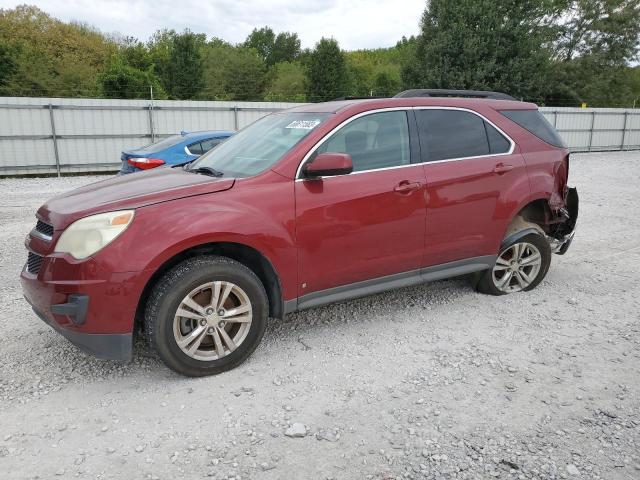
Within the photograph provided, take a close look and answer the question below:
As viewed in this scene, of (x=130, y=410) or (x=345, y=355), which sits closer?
(x=130, y=410)

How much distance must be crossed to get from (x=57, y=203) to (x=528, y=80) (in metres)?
35.8

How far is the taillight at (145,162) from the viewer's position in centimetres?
850

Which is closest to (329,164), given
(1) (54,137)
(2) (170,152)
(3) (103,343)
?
(3) (103,343)

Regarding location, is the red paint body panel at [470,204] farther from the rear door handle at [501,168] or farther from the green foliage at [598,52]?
the green foliage at [598,52]

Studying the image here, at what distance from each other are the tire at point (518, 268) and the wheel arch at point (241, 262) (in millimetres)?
2194

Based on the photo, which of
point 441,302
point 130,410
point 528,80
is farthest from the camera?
point 528,80

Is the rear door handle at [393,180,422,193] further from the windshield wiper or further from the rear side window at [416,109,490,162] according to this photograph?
the windshield wiper

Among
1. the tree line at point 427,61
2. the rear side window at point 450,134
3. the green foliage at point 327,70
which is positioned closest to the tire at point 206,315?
the rear side window at point 450,134

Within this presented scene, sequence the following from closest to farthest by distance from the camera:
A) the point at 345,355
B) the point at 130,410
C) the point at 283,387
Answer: the point at 130,410
the point at 283,387
the point at 345,355

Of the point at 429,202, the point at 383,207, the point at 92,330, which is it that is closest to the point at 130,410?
the point at 92,330

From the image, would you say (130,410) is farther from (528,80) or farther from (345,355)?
(528,80)

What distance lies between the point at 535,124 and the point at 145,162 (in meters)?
6.28

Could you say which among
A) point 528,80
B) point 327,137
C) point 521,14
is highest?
point 521,14

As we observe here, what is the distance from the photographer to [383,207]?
12.3ft
